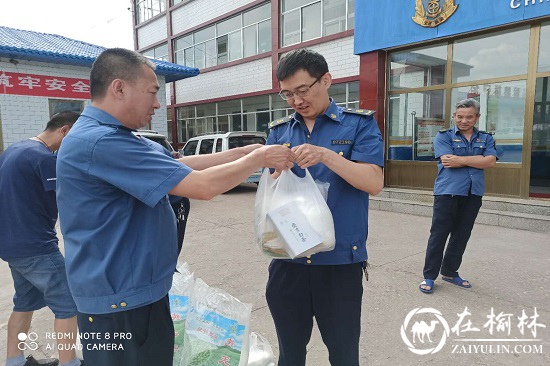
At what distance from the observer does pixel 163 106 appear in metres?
10.9

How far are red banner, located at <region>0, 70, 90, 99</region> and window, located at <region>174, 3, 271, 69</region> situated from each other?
5823 mm

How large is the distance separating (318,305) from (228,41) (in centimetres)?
1394

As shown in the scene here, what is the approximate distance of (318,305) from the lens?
→ 5.81ft

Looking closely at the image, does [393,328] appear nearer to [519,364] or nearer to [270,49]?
[519,364]

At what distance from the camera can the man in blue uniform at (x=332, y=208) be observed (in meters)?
1.67

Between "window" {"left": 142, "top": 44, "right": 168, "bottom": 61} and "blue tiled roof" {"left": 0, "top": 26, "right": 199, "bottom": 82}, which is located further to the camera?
Result: "window" {"left": 142, "top": 44, "right": 168, "bottom": 61}

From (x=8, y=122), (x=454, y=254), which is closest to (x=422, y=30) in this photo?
(x=454, y=254)

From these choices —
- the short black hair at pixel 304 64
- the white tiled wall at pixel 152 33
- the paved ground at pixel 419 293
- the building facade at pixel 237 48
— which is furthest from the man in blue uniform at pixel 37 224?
the white tiled wall at pixel 152 33

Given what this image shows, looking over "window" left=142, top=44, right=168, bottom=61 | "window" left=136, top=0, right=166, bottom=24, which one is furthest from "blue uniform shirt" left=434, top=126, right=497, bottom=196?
"window" left=136, top=0, right=166, bottom=24

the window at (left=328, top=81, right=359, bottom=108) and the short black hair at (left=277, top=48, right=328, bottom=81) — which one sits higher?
the window at (left=328, top=81, right=359, bottom=108)

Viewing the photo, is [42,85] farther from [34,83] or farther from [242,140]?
[242,140]

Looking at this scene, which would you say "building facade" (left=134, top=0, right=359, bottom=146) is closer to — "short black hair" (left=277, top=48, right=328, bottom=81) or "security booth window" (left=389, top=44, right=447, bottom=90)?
"security booth window" (left=389, top=44, right=447, bottom=90)

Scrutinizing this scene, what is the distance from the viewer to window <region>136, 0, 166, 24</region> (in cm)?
1750

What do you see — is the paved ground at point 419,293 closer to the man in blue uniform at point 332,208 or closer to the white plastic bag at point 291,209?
the man in blue uniform at point 332,208
